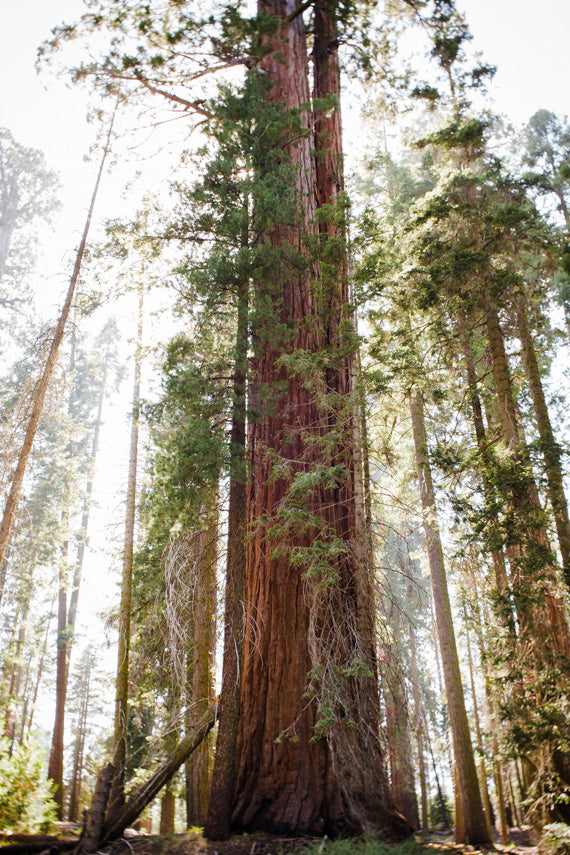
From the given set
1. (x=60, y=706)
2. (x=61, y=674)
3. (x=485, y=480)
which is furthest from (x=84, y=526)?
(x=485, y=480)

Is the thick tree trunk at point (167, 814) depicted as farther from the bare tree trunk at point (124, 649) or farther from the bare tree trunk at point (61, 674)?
the bare tree trunk at point (124, 649)

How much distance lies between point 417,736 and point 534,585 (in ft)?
6.56

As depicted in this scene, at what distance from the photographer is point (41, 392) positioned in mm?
7961

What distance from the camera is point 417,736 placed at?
577cm

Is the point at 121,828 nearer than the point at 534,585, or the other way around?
the point at 121,828

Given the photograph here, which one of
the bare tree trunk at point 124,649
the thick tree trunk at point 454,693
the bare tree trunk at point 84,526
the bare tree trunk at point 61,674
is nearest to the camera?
the bare tree trunk at point 124,649

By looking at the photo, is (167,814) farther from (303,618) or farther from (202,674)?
(303,618)

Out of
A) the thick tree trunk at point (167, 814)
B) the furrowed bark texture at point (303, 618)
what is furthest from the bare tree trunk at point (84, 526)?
the furrowed bark texture at point (303, 618)

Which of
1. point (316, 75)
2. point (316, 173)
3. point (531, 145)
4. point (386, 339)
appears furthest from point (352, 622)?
point (531, 145)

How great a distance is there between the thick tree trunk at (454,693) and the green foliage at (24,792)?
229 inches

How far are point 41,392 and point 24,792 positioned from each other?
16.1ft

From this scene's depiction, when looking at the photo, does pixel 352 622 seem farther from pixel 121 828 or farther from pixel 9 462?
pixel 9 462

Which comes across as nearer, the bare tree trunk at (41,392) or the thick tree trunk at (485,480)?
the thick tree trunk at (485,480)

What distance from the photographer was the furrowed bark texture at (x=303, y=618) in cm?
506
